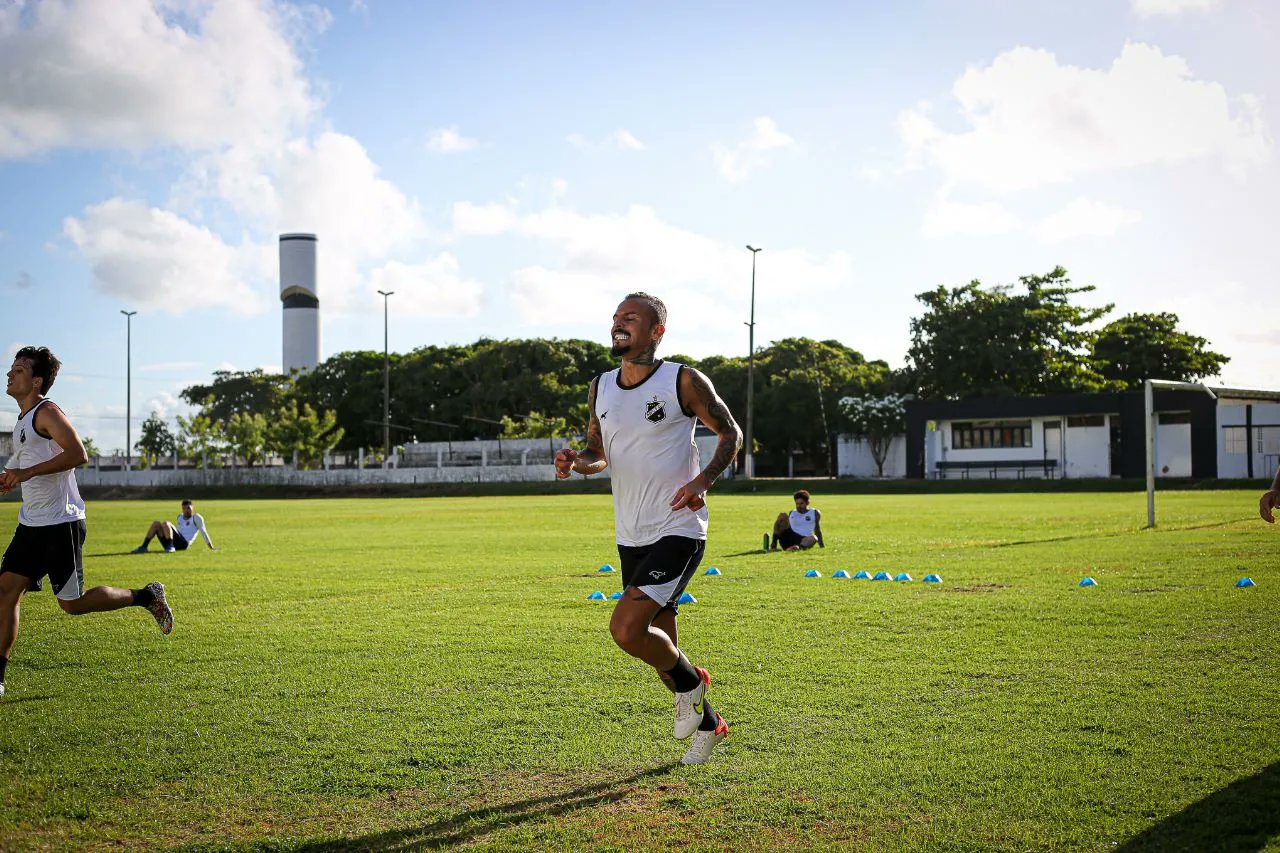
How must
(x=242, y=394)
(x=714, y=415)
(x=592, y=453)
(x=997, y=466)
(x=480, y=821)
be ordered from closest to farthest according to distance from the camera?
(x=480, y=821) < (x=714, y=415) < (x=592, y=453) < (x=997, y=466) < (x=242, y=394)

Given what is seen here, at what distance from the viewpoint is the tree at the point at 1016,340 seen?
7706cm

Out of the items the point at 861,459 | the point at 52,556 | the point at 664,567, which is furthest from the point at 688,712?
the point at 861,459

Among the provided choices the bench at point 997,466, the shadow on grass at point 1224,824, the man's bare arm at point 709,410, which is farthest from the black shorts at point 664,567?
the bench at point 997,466

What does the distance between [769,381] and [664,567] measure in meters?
87.7

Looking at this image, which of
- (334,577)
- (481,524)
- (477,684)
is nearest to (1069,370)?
(481,524)

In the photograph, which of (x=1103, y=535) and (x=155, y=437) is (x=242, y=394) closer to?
(x=155, y=437)

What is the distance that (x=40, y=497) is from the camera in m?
8.23

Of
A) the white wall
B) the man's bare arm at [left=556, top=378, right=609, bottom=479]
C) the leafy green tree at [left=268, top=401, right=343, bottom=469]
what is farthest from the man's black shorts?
the white wall

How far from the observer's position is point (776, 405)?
8975cm

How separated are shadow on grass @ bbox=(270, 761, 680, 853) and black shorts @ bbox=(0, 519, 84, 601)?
438cm

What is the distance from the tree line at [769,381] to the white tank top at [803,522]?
61.2 metres

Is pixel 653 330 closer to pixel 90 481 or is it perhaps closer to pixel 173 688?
pixel 173 688

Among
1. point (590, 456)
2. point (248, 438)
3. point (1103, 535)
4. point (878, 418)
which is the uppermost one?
point (878, 418)

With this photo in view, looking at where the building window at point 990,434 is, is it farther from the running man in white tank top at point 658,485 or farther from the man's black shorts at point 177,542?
the running man in white tank top at point 658,485
